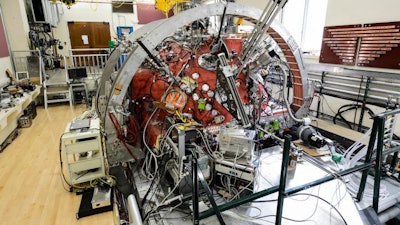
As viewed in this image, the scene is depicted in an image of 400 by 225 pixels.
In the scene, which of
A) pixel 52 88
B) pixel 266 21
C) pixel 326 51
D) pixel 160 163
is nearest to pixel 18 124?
pixel 52 88

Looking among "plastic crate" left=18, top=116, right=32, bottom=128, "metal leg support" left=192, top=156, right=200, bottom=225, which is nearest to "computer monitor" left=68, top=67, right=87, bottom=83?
"plastic crate" left=18, top=116, right=32, bottom=128

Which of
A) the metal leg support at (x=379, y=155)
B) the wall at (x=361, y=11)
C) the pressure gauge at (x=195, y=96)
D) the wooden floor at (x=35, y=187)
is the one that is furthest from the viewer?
the wall at (x=361, y=11)

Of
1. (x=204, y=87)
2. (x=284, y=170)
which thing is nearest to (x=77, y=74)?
(x=204, y=87)

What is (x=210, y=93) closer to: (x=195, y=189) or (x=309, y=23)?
(x=195, y=189)


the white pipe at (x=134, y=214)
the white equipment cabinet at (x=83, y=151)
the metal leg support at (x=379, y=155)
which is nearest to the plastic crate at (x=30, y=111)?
the white equipment cabinet at (x=83, y=151)

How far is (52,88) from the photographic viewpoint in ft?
20.1

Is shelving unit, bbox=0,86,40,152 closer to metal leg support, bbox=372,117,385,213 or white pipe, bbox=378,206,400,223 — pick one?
metal leg support, bbox=372,117,385,213

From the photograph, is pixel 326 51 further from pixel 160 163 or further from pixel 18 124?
pixel 18 124

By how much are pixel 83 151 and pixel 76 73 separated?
15.0 ft

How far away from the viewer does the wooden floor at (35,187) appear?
2.23 metres

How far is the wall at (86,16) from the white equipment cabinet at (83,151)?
27.6 ft

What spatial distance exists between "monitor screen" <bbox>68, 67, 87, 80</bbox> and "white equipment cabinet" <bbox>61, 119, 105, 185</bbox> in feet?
14.2

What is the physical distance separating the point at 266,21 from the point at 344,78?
7.60ft

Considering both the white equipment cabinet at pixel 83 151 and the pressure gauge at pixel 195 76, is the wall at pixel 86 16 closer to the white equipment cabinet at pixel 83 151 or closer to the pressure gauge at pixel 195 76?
the pressure gauge at pixel 195 76
